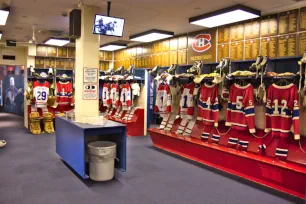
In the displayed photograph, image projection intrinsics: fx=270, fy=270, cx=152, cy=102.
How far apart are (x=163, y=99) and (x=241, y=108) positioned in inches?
97.2

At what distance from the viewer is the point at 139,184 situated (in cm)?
444

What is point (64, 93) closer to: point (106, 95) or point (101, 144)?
point (106, 95)

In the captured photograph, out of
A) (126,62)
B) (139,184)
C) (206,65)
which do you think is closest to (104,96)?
(126,62)

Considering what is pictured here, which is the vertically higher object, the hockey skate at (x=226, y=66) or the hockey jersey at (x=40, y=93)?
the hockey skate at (x=226, y=66)

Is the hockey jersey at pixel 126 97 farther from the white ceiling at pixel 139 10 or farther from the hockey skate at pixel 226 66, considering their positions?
the hockey skate at pixel 226 66

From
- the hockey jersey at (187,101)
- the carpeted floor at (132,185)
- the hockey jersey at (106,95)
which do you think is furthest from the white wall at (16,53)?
the hockey jersey at (187,101)

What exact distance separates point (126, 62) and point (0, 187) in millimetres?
8026

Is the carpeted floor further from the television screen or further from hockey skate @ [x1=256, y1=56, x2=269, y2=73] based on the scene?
the television screen

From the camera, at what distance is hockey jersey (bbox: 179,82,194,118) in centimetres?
633

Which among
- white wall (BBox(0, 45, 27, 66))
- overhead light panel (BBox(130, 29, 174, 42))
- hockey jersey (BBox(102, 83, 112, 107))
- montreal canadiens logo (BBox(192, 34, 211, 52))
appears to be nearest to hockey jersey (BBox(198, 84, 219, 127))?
montreal canadiens logo (BBox(192, 34, 211, 52))

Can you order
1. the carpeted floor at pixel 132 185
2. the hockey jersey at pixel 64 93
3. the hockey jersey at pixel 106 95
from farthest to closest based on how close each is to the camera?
the hockey jersey at pixel 106 95 → the hockey jersey at pixel 64 93 → the carpeted floor at pixel 132 185

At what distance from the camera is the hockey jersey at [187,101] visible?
6332mm

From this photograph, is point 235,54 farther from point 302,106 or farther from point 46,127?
point 46,127

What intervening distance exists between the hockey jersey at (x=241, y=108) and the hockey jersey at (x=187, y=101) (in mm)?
1198
